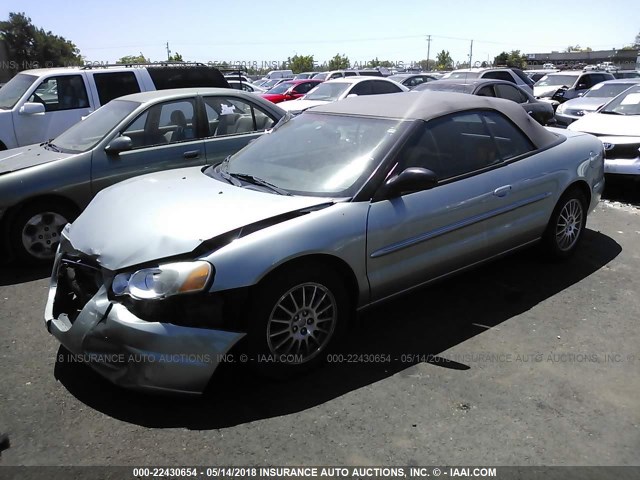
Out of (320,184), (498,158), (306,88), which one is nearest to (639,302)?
(498,158)

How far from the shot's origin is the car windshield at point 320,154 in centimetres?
360

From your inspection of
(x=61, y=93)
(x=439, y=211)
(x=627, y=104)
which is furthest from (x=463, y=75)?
(x=439, y=211)

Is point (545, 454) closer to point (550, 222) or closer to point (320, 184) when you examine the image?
point (320, 184)

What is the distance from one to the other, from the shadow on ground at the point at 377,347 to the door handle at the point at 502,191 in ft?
2.83

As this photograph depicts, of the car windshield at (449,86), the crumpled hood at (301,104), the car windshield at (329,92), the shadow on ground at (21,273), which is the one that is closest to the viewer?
the shadow on ground at (21,273)

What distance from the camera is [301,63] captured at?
233ft

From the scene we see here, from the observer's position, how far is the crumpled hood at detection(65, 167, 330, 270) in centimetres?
302

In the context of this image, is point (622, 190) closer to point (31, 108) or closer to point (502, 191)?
point (502, 191)

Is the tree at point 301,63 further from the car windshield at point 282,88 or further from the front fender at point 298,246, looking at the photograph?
the front fender at point 298,246

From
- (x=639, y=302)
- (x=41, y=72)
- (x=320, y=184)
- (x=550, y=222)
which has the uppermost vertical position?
(x=41, y=72)

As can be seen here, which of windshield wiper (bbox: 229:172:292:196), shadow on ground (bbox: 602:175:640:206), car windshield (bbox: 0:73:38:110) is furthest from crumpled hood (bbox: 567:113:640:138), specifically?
car windshield (bbox: 0:73:38:110)

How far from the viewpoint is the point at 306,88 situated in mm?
19297

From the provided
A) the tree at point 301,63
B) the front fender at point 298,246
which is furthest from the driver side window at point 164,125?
the tree at point 301,63

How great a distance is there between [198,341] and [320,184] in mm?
1342
